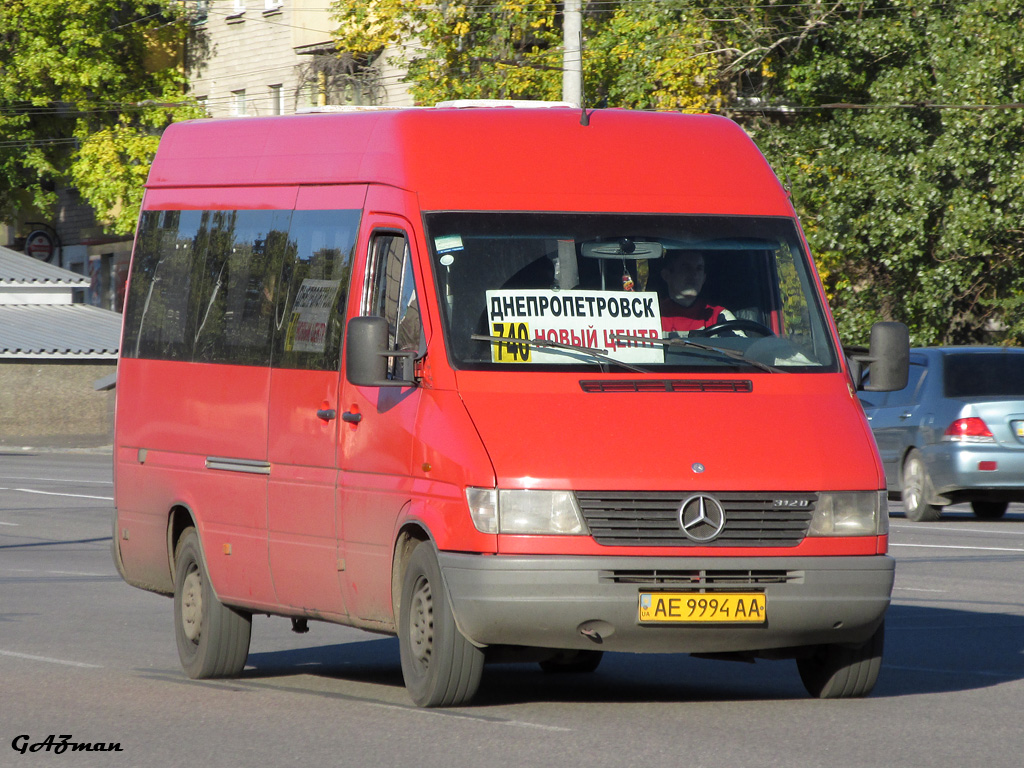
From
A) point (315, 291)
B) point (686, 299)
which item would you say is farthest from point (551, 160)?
point (315, 291)

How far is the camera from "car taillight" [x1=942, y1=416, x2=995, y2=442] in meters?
18.7

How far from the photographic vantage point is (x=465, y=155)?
28.3 ft

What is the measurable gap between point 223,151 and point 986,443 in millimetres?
10432

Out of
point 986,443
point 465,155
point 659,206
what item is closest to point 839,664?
point 659,206

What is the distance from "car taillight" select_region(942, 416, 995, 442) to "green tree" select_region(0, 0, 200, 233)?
3455 cm

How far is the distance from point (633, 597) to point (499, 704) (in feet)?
3.24

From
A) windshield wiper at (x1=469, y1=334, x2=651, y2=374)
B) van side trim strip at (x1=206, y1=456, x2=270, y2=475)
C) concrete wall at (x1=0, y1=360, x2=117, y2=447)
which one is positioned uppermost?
windshield wiper at (x1=469, y1=334, x2=651, y2=374)

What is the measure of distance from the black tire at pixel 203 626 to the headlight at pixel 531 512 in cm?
249

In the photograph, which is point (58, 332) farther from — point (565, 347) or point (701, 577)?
point (701, 577)

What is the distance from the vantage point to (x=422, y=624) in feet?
Answer: 26.1

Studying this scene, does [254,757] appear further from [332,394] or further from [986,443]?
[986,443]

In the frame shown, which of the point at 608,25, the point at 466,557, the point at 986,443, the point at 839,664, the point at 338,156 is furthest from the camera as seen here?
the point at 608,25

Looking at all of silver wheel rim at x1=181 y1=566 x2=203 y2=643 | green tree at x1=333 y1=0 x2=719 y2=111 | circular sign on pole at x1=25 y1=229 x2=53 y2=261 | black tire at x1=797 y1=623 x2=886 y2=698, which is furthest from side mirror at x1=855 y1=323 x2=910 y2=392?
circular sign on pole at x1=25 y1=229 x2=53 y2=261

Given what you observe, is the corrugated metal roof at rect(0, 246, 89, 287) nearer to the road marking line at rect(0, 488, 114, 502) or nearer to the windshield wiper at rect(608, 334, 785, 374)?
the road marking line at rect(0, 488, 114, 502)
